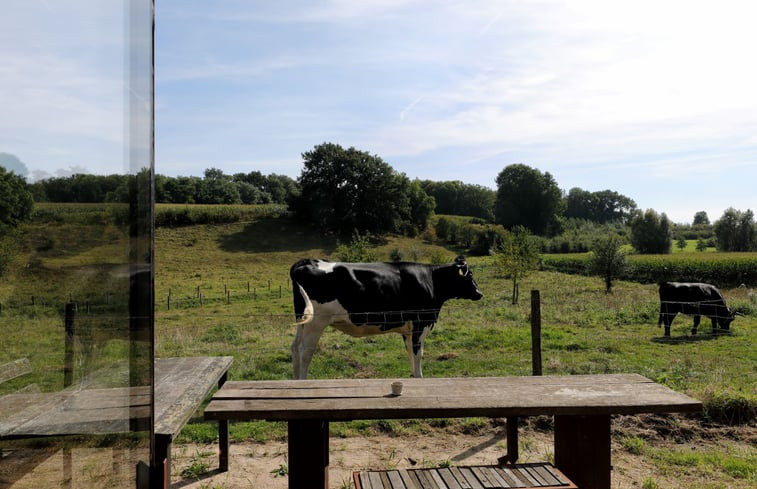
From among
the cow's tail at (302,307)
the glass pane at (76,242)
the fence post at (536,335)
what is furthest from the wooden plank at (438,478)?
the cow's tail at (302,307)

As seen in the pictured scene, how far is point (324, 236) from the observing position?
1887 inches

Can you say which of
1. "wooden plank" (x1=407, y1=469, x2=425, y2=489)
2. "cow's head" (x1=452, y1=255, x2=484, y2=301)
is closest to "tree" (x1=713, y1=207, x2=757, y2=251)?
"cow's head" (x1=452, y1=255, x2=484, y2=301)

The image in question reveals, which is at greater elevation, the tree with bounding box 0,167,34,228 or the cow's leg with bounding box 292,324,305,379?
the tree with bounding box 0,167,34,228

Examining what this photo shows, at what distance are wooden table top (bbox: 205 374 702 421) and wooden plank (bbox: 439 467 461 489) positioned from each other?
0.33 meters

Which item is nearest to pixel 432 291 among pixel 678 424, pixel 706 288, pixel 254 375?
pixel 254 375

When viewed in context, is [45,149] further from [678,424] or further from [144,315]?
[678,424]

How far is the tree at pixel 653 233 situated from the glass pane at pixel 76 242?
57209 mm

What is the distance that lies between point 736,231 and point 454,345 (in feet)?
181

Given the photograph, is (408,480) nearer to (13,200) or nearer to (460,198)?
(13,200)

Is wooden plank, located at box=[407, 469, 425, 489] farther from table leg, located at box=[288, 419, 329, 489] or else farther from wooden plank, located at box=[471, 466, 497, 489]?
table leg, located at box=[288, 419, 329, 489]

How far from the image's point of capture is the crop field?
1.06 meters

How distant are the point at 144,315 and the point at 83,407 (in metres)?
0.26

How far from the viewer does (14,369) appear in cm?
98

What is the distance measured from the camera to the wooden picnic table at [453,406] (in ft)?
10.0
